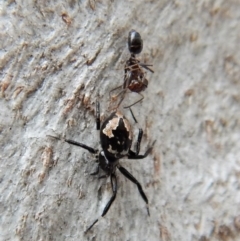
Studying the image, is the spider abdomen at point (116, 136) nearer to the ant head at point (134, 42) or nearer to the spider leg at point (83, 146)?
the spider leg at point (83, 146)

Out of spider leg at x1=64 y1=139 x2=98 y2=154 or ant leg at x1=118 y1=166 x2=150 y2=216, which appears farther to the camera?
ant leg at x1=118 y1=166 x2=150 y2=216

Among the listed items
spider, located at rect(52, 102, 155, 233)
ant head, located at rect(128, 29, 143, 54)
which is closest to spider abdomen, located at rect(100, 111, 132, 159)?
spider, located at rect(52, 102, 155, 233)

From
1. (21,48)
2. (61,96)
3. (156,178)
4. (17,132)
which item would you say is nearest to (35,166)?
(17,132)

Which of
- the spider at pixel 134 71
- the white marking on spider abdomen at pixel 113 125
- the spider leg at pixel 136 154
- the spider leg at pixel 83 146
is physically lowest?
the spider leg at pixel 83 146

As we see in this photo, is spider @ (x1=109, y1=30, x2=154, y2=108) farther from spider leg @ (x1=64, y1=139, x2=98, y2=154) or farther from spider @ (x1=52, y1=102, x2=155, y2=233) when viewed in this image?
spider leg @ (x1=64, y1=139, x2=98, y2=154)

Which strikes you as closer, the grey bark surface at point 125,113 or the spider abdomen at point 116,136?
the grey bark surface at point 125,113

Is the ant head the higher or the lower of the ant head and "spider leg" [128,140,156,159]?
the higher

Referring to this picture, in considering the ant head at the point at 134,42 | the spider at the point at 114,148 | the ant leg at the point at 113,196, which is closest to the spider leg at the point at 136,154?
the spider at the point at 114,148
